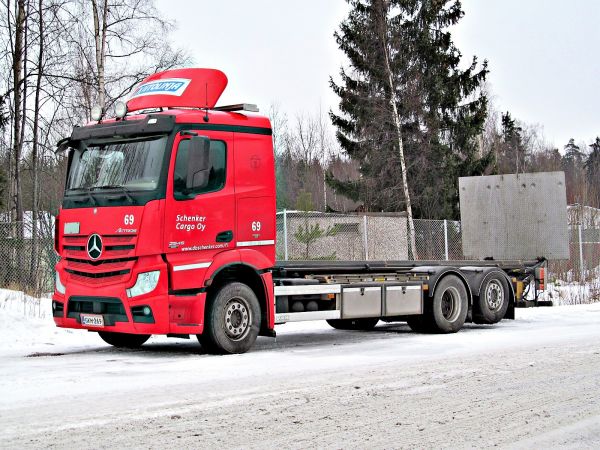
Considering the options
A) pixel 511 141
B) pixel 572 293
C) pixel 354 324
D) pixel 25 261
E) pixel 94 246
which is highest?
pixel 511 141

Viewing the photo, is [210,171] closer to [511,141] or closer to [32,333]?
[32,333]

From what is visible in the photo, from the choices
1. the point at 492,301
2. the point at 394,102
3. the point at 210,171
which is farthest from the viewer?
the point at 394,102

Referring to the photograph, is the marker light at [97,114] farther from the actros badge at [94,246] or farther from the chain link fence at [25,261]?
the chain link fence at [25,261]

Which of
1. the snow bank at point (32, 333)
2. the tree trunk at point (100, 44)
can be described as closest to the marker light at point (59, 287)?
the snow bank at point (32, 333)

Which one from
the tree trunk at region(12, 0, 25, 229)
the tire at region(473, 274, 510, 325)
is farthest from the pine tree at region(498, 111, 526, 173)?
the tire at region(473, 274, 510, 325)

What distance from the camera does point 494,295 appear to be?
563 inches

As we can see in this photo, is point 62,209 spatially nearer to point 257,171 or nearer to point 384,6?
point 257,171

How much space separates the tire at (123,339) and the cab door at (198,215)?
2.24 meters

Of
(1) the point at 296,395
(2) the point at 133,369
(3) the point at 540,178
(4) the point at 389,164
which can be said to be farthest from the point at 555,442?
(4) the point at 389,164

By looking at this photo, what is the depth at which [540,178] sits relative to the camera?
16.8m

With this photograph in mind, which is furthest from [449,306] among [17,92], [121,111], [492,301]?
[17,92]

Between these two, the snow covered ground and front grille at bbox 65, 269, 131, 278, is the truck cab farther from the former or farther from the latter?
the snow covered ground

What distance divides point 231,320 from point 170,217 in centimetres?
160

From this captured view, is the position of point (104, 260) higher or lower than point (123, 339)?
higher
